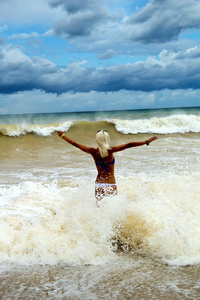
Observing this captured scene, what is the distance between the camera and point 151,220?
431 cm

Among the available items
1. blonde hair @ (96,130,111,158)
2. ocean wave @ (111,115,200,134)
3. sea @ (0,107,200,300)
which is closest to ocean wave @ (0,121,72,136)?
ocean wave @ (111,115,200,134)

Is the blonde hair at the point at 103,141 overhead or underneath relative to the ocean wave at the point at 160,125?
underneath

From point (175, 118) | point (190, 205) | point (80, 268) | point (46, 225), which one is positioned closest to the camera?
point (80, 268)

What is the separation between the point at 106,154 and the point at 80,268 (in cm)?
174

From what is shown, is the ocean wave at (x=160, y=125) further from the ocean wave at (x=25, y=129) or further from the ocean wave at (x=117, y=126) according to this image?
the ocean wave at (x=25, y=129)

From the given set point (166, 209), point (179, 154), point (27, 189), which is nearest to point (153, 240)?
point (166, 209)

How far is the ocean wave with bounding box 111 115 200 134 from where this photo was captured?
75.2ft

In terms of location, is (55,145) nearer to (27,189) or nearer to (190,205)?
(27,189)

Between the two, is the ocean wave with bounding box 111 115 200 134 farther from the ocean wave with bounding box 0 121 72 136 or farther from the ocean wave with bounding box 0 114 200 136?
the ocean wave with bounding box 0 121 72 136

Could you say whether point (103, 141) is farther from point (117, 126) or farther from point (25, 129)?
point (117, 126)

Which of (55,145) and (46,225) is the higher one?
(55,145)

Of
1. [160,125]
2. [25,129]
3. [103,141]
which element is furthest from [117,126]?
[103,141]

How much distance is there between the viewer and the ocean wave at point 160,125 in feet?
75.2

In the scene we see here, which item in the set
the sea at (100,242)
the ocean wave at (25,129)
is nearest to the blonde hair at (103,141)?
the sea at (100,242)
